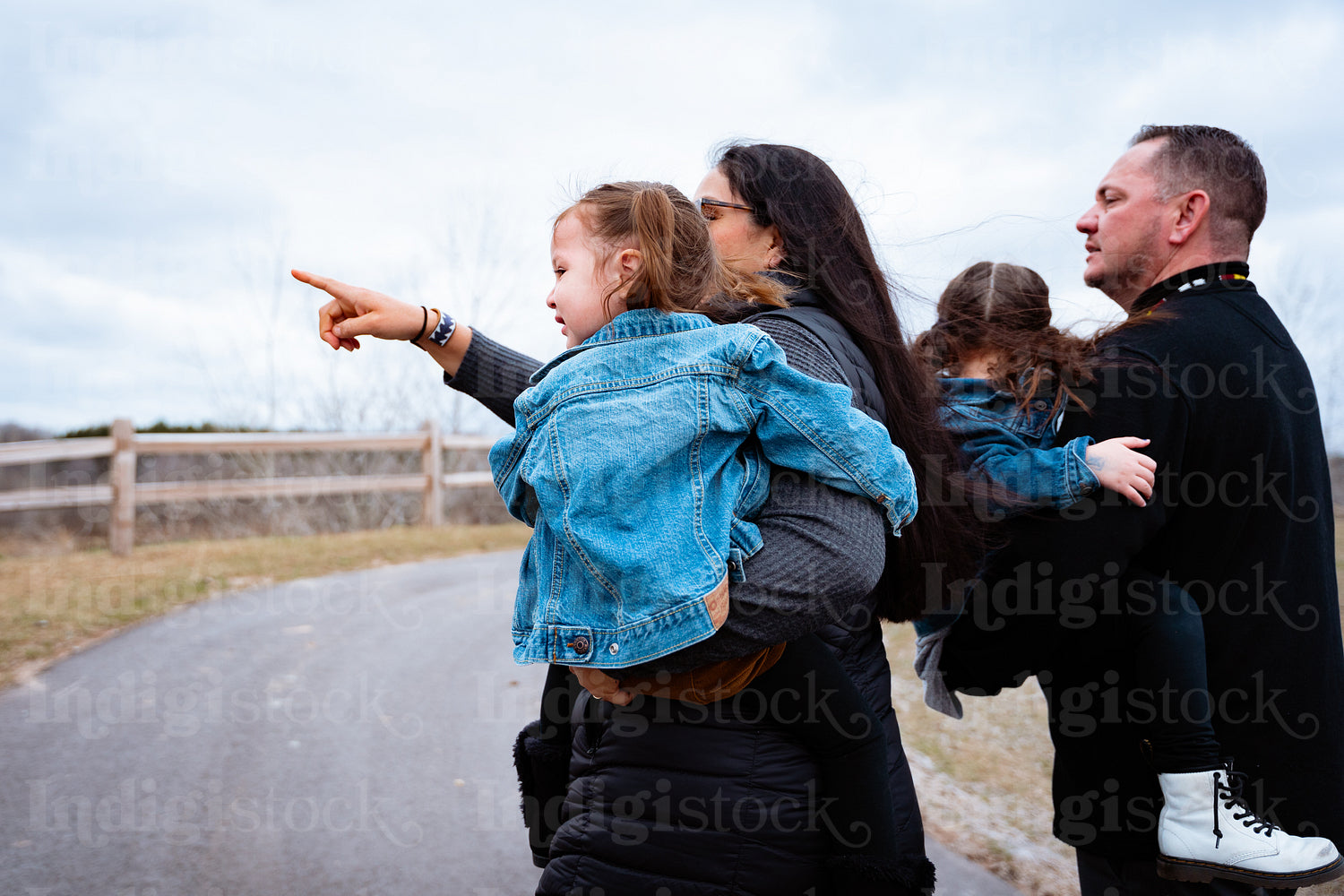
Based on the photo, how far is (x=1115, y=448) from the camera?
1.91 metres

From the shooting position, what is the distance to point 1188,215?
213cm

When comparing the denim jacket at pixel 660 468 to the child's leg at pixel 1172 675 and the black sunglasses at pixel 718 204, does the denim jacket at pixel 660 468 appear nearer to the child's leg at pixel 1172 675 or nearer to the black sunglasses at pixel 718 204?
the black sunglasses at pixel 718 204

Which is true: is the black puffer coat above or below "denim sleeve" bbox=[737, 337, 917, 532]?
below

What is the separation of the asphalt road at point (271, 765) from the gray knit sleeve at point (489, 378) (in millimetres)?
1999

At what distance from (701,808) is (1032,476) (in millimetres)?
1041

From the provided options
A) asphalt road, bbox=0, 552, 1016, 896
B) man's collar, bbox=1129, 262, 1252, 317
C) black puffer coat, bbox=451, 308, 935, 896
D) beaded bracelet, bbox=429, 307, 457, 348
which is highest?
man's collar, bbox=1129, 262, 1252, 317

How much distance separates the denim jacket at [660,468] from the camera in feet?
4.47

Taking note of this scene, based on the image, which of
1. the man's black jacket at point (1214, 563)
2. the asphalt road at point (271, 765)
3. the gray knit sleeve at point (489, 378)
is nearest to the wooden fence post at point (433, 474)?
the asphalt road at point (271, 765)

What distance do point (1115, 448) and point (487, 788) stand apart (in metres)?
3.16

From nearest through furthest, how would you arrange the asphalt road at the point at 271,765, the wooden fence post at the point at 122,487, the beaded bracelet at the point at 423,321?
the beaded bracelet at the point at 423,321 < the asphalt road at the point at 271,765 < the wooden fence post at the point at 122,487

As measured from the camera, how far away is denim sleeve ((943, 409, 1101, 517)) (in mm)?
1918

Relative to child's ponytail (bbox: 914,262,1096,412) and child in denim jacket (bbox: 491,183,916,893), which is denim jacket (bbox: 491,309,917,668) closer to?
child in denim jacket (bbox: 491,183,916,893)

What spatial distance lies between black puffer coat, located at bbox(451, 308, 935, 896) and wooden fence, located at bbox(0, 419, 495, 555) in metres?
7.12

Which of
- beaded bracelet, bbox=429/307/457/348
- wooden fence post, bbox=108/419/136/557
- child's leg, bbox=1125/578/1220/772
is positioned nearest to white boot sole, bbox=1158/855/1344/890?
child's leg, bbox=1125/578/1220/772
